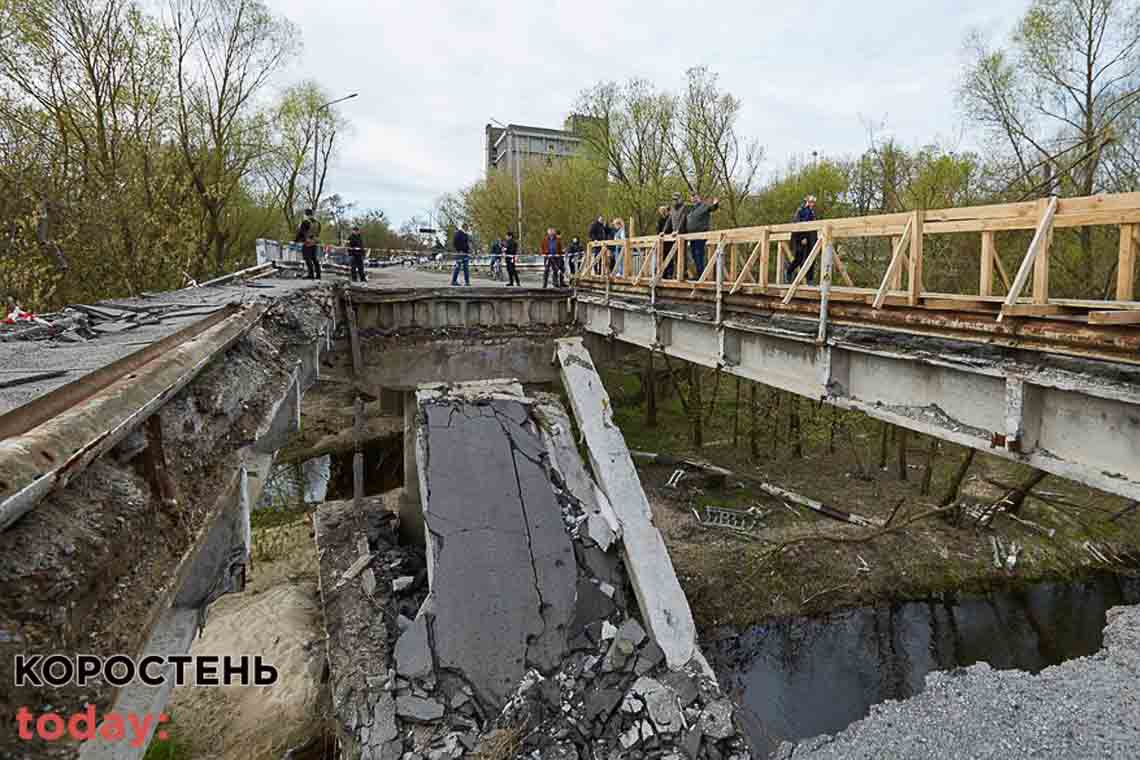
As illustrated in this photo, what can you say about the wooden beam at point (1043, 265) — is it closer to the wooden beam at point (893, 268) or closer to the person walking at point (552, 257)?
the wooden beam at point (893, 268)

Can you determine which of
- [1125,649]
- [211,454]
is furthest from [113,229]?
[1125,649]

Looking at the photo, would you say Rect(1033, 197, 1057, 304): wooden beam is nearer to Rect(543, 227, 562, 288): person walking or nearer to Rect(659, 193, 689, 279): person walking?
Rect(659, 193, 689, 279): person walking

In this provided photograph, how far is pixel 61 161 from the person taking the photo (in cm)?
1080

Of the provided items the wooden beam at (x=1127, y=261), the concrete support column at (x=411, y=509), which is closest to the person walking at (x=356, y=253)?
the concrete support column at (x=411, y=509)

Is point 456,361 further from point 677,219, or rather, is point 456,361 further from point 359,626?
point 359,626

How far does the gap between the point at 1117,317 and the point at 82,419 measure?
18.3 ft

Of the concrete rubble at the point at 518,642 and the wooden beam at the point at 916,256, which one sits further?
the concrete rubble at the point at 518,642

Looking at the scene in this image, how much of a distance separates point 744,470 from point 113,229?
53.3 ft

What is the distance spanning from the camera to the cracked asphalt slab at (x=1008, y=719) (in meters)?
7.51

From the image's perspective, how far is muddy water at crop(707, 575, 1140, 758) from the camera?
1019 centimetres

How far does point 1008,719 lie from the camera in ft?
26.7

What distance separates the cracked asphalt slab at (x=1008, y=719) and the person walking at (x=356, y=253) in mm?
14217

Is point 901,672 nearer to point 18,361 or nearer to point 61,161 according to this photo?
point 18,361

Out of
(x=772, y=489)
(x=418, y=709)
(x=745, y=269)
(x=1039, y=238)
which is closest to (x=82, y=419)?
(x=418, y=709)
